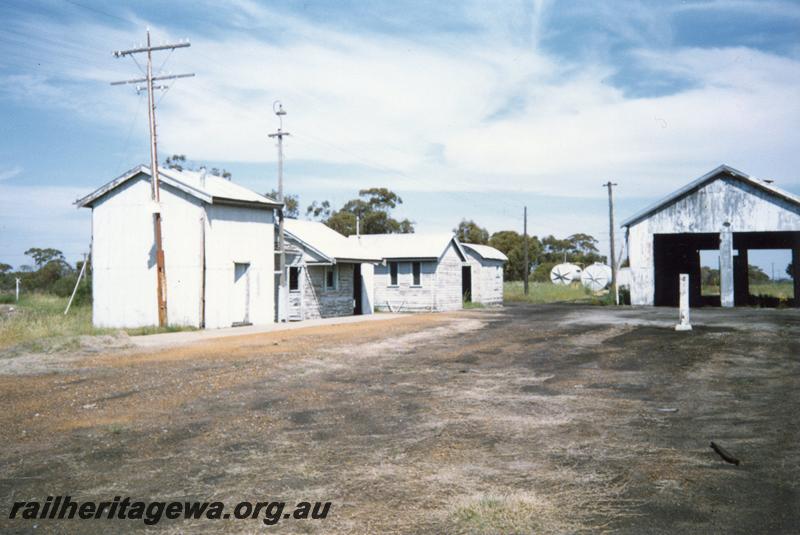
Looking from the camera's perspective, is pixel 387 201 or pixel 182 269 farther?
pixel 387 201

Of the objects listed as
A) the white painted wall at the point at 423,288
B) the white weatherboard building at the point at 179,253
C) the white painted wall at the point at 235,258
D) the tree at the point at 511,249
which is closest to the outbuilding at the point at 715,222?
the white painted wall at the point at 423,288

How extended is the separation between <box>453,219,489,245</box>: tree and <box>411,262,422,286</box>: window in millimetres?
42471

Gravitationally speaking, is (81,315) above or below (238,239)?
below

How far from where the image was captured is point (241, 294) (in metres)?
25.0

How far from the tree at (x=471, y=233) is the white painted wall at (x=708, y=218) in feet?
148

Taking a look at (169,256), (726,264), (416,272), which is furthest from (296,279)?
(726,264)

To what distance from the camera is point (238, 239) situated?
24797 mm

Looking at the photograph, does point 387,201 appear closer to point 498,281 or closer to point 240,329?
point 498,281

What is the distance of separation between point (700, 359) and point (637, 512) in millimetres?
9449

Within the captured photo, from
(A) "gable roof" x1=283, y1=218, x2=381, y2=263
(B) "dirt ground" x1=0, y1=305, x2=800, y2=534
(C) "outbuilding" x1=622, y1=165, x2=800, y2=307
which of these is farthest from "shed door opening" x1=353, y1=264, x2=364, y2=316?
(B) "dirt ground" x1=0, y1=305, x2=800, y2=534

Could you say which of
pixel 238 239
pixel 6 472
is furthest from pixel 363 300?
pixel 6 472

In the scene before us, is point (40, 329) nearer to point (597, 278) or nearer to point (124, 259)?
point (124, 259)

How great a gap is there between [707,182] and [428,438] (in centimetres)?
2762

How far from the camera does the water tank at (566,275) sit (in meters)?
64.1
